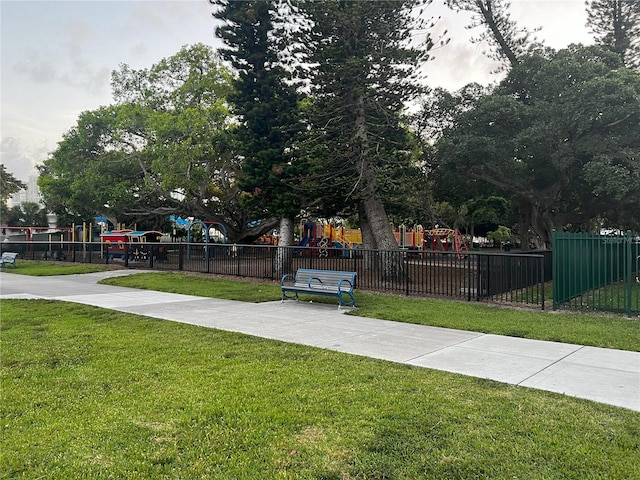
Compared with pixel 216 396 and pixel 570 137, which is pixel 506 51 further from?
pixel 216 396

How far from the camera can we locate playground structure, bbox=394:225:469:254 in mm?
35400

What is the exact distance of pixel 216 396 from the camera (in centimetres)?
464

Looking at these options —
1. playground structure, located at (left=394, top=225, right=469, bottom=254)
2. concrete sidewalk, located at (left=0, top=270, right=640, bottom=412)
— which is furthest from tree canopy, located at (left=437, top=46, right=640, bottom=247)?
concrete sidewalk, located at (left=0, top=270, right=640, bottom=412)

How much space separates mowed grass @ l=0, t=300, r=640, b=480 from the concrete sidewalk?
0.57 m

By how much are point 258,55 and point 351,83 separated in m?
4.78

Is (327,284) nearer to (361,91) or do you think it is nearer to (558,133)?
(361,91)

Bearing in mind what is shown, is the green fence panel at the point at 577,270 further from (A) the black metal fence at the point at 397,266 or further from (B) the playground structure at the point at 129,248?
(B) the playground structure at the point at 129,248

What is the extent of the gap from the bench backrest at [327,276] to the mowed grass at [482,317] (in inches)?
25.6

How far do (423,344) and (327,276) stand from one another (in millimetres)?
4734

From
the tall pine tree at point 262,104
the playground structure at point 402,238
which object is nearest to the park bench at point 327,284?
the tall pine tree at point 262,104

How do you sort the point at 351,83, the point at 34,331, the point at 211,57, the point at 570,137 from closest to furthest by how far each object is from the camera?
the point at 34,331 < the point at 351,83 < the point at 570,137 < the point at 211,57

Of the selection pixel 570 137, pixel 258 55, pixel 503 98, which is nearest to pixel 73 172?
pixel 258 55

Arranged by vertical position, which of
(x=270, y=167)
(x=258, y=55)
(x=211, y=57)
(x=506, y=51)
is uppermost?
(x=211, y=57)

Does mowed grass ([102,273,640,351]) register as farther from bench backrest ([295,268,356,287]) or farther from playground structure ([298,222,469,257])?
playground structure ([298,222,469,257])
